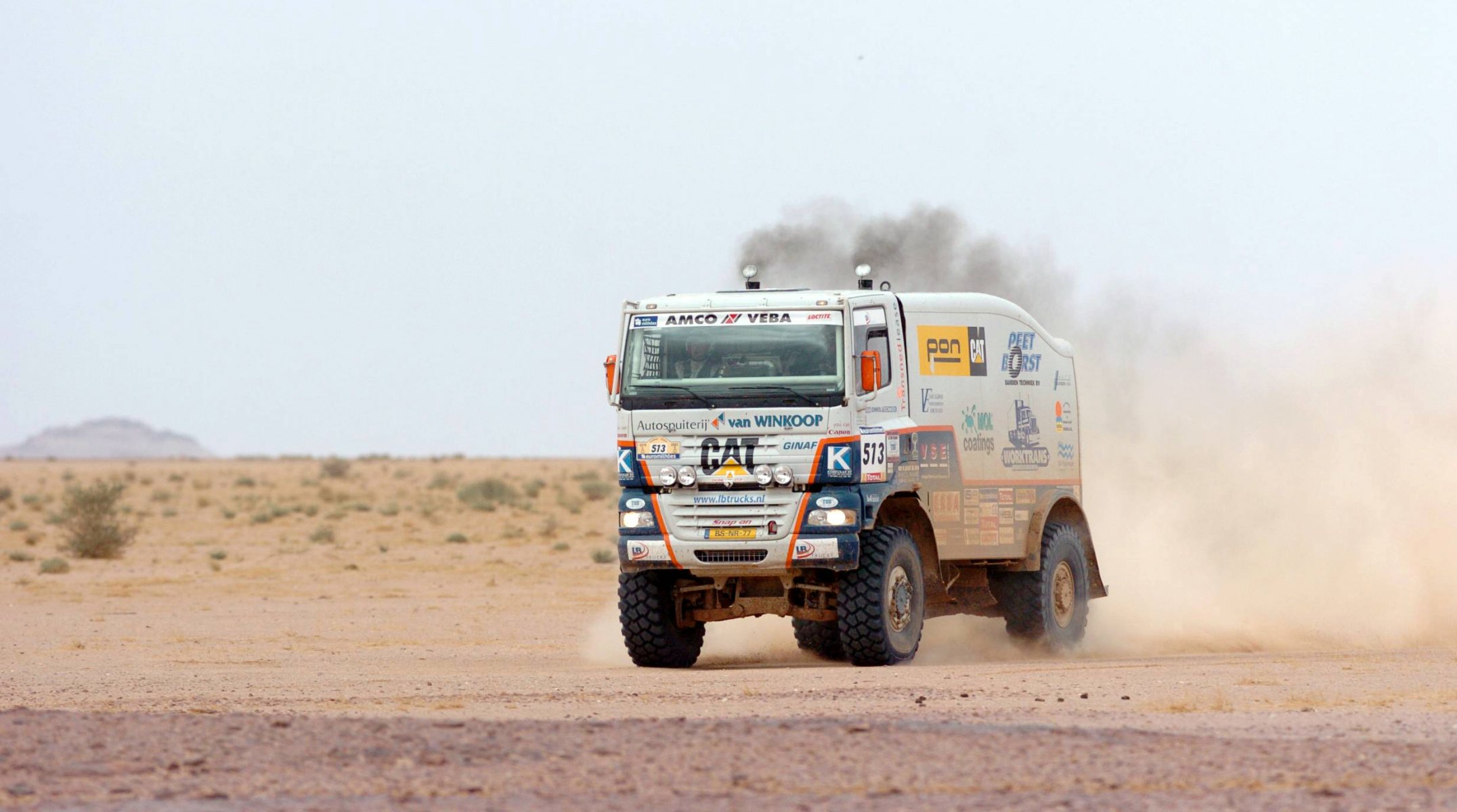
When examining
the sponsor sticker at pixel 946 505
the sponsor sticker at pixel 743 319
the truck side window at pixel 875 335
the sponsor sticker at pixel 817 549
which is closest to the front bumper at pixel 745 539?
the sponsor sticker at pixel 817 549

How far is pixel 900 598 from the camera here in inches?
704

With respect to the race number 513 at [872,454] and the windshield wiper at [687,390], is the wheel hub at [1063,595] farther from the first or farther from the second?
the windshield wiper at [687,390]

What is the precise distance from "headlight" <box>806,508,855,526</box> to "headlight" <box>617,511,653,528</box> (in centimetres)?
150

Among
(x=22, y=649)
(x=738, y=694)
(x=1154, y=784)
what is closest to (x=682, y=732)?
(x=1154, y=784)

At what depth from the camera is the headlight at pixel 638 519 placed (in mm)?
17469

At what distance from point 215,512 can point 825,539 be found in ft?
153

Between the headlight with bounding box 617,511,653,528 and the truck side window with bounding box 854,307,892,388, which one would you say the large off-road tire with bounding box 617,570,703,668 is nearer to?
the headlight with bounding box 617,511,653,528

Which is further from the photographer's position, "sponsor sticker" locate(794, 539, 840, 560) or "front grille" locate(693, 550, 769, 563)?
"front grille" locate(693, 550, 769, 563)

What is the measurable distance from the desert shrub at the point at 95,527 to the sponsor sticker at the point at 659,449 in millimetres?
27015

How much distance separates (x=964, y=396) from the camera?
18.9 meters

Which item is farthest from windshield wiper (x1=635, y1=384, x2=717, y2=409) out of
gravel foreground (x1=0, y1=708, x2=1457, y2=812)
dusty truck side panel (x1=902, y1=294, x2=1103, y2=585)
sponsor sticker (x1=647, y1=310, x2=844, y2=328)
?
gravel foreground (x1=0, y1=708, x2=1457, y2=812)

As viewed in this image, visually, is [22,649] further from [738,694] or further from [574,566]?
[574,566]

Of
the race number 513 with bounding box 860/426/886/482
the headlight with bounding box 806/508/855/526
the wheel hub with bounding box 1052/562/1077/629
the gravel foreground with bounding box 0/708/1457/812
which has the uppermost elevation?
the race number 513 with bounding box 860/426/886/482

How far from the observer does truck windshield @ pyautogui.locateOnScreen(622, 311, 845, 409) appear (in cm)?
1700
